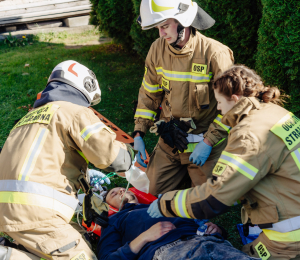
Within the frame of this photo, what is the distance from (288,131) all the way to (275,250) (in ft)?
3.13

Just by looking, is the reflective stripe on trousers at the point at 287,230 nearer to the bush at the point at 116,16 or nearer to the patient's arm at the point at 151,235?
the patient's arm at the point at 151,235

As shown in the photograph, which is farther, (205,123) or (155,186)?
(155,186)

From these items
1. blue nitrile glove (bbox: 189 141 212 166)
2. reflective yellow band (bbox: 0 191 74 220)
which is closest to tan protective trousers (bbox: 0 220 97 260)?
reflective yellow band (bbox: 0 191 74 220)

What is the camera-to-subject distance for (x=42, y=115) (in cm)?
256

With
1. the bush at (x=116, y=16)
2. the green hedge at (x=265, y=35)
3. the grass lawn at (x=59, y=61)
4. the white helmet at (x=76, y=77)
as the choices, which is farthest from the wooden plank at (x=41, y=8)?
the white helmet at (x=76, y=77)

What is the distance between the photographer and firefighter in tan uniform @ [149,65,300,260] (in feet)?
6.97

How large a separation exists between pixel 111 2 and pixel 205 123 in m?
5.32

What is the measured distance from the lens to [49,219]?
250cm

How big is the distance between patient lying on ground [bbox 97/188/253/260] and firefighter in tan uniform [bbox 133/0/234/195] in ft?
2.52

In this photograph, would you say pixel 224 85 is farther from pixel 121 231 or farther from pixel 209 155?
pixel 121 231

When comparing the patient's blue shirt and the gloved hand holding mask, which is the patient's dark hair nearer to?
the gloved hand holding mask

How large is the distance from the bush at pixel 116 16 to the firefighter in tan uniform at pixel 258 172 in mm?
5923

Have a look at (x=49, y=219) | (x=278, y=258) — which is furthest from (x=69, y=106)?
(x=278, y=258)

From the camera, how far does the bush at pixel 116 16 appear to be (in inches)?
301
